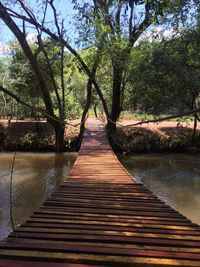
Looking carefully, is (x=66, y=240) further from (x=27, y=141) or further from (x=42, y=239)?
(x=27, y=141)

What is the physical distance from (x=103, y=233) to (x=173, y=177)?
773 cm

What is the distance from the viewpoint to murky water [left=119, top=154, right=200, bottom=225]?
7.77 m

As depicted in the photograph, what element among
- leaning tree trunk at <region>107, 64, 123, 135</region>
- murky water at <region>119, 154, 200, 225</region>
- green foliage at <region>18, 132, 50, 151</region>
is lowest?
murky water at <region>119, 154, 200, 225</region>

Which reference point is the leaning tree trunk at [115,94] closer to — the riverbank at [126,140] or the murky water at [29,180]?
the riverbank at [126,140]

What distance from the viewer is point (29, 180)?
31.9 feet

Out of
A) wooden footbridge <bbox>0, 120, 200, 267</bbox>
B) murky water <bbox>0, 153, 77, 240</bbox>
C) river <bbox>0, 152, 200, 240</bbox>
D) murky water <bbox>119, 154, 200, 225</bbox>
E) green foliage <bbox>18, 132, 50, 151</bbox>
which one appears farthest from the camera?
green foliage <bbox>18, 132, 50, 151</bbox>

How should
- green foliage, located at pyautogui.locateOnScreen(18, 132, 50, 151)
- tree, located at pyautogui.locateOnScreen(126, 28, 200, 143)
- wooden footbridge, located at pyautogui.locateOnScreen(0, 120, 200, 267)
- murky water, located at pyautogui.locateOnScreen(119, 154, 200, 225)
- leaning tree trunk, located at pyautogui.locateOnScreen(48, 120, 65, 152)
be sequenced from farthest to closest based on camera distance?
green foliage, located at pyautogui.locateOnScreen(18, 132, 50, 151)
leaning tree trunk, located at pyautogui.locateOnScreen(48, 120, 65, 152)
tree, located at pyautogui.locateOnScreen(126, 28, 200, 143)
murky water, located at pyautogui.locateOnScreen(119, 154, 200, 225)
wooden footbridge, located at pyautogui.locateOnScreen(0, 120, 200, 267)

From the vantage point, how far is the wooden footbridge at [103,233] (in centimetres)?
231

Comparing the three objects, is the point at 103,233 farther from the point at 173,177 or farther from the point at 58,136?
the point at 58,136

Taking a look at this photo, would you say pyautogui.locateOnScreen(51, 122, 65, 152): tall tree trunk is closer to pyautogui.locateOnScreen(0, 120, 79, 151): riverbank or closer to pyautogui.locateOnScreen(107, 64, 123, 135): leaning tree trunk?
pyautogui.locateOnScreen(0, 120, 79, 151): riverbank

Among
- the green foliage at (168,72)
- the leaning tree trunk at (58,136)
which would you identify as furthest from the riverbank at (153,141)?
the leaning tree trunk at (58,136)

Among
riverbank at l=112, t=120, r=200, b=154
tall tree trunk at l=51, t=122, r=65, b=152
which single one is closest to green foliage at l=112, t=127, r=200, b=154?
riverbank at l=112, t=120, r=200, b=154

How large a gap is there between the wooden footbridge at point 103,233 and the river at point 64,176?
2285mm

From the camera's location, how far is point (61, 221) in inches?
129
